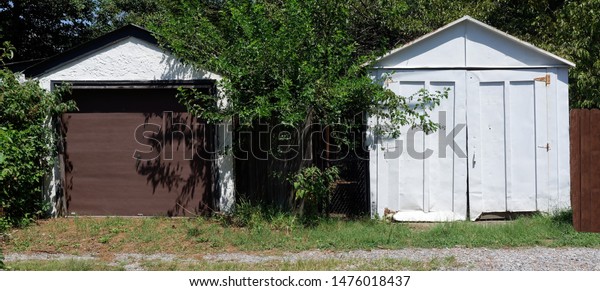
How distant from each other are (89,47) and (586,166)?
7703 mm

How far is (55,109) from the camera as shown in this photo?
9.71 metres

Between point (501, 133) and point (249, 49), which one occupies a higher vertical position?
point (249, 49)

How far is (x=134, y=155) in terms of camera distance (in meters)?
10.1

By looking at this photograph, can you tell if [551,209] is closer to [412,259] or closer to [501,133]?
[501,133]

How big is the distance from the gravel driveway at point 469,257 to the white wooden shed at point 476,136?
5.84 ft

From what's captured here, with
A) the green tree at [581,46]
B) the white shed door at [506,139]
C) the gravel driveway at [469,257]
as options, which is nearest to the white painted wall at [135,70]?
the gravel driveway at [469,257]

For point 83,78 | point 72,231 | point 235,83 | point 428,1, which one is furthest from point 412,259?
point 428,1

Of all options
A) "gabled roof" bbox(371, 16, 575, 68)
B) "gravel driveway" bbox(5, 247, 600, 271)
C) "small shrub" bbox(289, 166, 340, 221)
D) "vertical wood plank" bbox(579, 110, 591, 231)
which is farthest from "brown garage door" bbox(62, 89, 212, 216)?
"vertical wood plank" bbox(579, 110, 591, 231)

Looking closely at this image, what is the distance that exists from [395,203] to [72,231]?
16.1ft

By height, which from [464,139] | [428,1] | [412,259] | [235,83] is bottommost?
[412,259]

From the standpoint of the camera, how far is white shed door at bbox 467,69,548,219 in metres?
9.34

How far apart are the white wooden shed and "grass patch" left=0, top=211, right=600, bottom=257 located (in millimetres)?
406

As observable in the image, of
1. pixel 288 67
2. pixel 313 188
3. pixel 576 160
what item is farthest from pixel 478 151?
pixel 288 67

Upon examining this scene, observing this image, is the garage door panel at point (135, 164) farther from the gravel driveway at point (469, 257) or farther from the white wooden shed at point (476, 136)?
the white wooden shed at point (476, 136)
